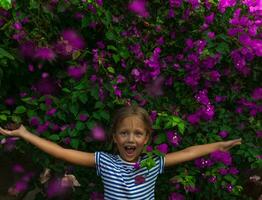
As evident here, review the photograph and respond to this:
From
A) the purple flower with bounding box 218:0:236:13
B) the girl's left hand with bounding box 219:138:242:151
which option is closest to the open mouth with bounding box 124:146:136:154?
the girl's left hand with bounding box 219:138:242:151

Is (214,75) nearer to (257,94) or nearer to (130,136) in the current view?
(257,94)

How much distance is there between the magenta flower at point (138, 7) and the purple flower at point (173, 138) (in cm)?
84

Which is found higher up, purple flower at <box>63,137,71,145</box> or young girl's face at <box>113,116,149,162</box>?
purple flower at <box>63,137,71,145</box>

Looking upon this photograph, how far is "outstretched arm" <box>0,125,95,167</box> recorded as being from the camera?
112 inches

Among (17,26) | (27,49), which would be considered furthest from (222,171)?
(17,26)

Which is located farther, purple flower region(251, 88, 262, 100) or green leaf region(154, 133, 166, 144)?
purple flower region(251, 88, 262, 100)

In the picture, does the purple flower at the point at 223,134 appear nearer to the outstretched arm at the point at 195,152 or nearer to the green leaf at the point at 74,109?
the outstretched arm at the point at 195,152

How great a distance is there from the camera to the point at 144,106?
3455mm

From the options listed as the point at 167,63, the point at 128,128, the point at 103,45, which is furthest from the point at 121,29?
the point at 128,128

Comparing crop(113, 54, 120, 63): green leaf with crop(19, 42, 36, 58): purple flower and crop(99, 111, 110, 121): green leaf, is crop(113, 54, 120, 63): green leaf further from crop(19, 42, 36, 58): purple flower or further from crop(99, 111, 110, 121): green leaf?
crop(19, 42, 36, 58): purple flower

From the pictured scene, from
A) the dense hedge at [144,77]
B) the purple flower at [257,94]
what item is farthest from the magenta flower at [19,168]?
the purple flower at [257,94]

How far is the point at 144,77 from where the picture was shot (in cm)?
360

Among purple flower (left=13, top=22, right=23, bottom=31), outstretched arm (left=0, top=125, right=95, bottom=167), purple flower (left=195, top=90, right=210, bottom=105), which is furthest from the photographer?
purple flower (left=195, top=90, right=210, bottom=105)

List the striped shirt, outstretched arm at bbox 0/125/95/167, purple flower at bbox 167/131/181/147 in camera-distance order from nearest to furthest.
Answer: outstretched arm at bbox 0/125/95/167 → the striped shirt → purple flower at bbox 167/131/181/147
